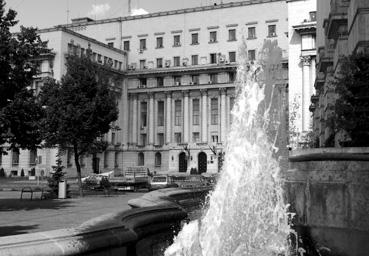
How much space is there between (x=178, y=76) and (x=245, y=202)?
80.8 meters

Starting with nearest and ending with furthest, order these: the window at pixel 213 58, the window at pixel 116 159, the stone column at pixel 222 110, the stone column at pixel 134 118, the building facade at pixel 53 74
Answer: the building facade at pixel 53 74 < the window at pixel 213 58 < the stone column at pixel 222 110 < the window at pixel 116 159 < the stone column at pixel 134 118

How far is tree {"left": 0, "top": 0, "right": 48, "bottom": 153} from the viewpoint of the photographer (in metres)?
18.9

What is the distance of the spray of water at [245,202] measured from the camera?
7648 mm

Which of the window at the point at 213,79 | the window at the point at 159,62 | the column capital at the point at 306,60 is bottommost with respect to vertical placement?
the column capital at the point at 306,60

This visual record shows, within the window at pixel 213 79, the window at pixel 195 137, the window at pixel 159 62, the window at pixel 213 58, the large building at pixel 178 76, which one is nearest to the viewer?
the large building at pixel 178 76

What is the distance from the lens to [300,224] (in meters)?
10.8

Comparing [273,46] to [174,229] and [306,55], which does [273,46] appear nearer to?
[174,229]

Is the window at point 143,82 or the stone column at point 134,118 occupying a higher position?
the window at point 143,82

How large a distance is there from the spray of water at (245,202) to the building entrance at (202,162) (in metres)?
75.5

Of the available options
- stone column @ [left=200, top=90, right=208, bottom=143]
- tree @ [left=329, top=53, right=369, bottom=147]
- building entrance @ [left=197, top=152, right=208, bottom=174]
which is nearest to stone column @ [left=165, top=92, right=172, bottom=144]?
stone column @ [left=200, top=90, right=208, bottom=143]

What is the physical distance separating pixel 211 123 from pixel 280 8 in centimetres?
2233

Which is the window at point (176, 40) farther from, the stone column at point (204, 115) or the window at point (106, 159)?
the window at point (106, 159)

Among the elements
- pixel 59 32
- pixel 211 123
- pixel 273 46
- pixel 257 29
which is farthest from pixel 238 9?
pixel 273 46

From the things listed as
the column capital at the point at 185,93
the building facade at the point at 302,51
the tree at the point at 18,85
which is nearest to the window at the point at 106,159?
the column capital at the point at 185,93
